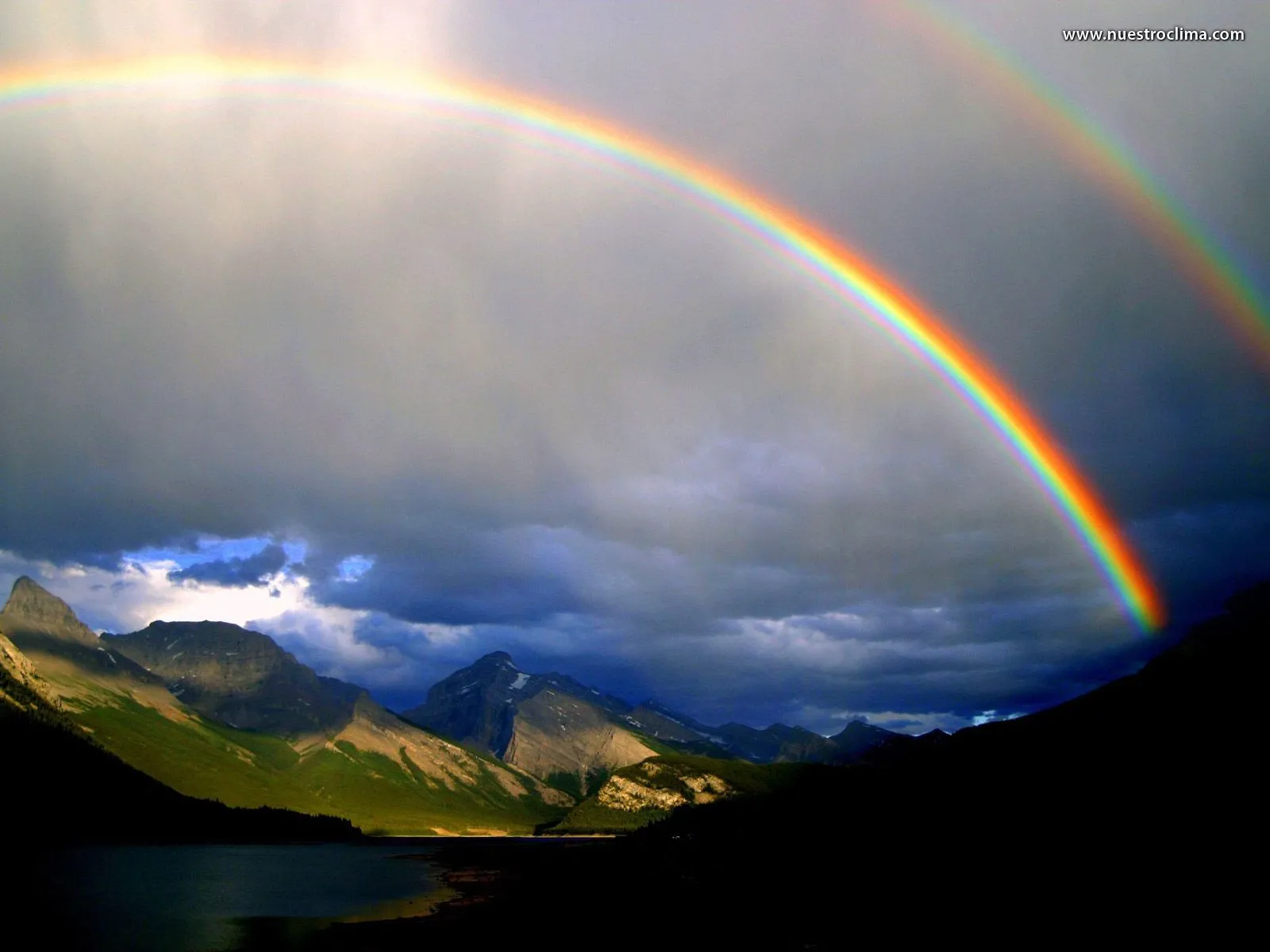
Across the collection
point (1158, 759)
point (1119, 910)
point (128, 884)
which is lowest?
Answer: point (128, 884)

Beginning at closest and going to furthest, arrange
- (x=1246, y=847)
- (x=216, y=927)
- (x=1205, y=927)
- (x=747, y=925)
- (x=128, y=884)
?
(x=1205, y=927), (x=1246, y=847), (x=747, y=925), (x=216, y=927), (x=128, y=884)

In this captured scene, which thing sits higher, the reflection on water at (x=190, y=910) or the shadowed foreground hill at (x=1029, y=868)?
the shadowed foreground hill at (x=1029, y=868)

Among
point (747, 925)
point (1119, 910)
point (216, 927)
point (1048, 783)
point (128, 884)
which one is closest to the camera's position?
point (1119, 910)

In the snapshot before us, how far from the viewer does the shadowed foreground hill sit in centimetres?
10269

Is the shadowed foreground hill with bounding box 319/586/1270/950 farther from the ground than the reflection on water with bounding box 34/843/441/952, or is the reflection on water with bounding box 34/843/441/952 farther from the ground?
the shadowed foreground hill with bounding box 319/586/1270/950

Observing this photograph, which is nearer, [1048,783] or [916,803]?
[1048,783]

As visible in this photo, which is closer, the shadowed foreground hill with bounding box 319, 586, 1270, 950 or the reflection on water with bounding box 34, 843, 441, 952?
the shadowed foreground hill with bounding box 319, 586, 1270, 950

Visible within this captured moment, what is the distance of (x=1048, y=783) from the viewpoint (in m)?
166

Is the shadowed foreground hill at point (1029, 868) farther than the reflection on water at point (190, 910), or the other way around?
the reflection on water at point (190, 910)

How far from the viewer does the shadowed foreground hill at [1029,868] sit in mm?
102688

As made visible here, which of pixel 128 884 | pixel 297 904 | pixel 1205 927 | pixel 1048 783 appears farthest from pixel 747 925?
pixel 128 884

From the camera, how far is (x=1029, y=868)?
127 m

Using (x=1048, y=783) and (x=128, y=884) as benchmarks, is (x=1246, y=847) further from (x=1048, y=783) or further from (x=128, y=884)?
(x=128, y=884)

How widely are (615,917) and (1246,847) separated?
89935mm
